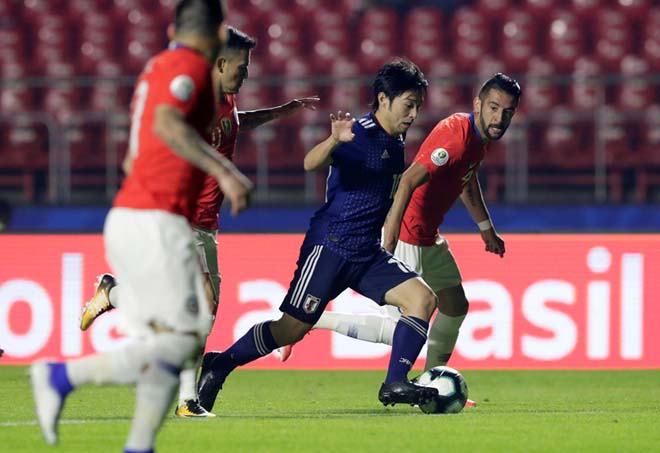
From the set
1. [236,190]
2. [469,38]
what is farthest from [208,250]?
[469,38]

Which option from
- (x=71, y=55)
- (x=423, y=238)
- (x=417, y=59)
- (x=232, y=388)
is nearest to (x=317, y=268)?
(x=423, y=238)

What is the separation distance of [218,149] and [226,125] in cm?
14

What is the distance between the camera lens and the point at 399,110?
7180mm

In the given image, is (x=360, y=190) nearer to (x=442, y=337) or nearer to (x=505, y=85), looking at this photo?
(x=505, y=85)

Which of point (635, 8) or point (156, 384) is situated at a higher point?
point (635, 8)

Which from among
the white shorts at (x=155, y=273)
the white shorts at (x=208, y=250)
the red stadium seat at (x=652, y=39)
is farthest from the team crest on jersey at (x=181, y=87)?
the red stadium seat at (x=652, y=39)

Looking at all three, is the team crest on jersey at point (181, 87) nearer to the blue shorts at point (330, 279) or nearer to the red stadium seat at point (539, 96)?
the blue shorts at point (330, 279)

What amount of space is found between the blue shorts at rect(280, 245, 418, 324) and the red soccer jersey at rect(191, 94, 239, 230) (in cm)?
59

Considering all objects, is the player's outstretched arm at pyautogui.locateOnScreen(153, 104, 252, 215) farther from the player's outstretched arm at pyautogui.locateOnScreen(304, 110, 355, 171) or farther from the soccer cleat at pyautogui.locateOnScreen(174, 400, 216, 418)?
the soccer cleat at pyautogui.locateOnScreen(174, 400, 216, 418)

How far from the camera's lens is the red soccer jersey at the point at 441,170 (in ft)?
25.5

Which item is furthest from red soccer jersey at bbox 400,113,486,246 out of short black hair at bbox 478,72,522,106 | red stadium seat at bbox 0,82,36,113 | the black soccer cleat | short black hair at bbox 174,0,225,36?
red stadium seat at bbox 0,82,36,113

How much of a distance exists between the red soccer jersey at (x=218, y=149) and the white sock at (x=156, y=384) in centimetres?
273

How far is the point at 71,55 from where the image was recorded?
644 inches

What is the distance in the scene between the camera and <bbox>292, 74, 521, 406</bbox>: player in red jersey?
770 cm
